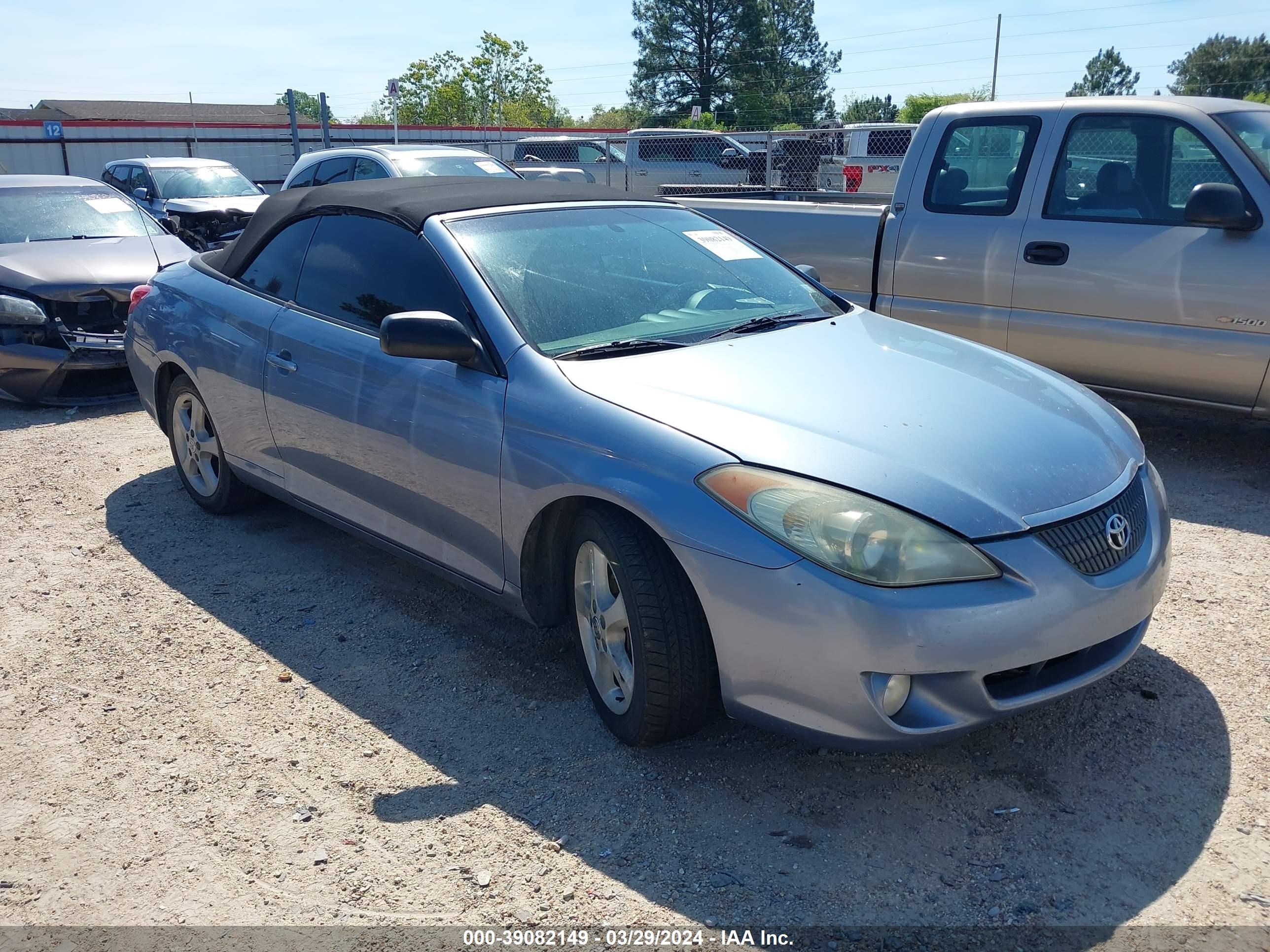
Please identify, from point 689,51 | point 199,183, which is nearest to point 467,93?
point 689,51

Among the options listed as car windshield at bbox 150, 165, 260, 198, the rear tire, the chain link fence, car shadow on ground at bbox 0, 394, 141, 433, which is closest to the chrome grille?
the rear tire

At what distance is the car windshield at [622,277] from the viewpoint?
3562mm

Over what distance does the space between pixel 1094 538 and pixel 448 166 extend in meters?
9.73

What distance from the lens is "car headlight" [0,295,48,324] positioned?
7316 millimetres

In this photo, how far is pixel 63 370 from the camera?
7.41 m

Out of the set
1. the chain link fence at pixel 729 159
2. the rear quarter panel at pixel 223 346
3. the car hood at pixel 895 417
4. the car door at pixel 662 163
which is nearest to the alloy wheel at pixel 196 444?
the rear quarter panel at pixel 223 346

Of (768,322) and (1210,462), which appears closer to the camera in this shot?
(768,322)

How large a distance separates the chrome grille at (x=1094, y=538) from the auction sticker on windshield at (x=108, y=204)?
28.7 ft

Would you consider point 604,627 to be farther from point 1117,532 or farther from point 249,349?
point 249,349

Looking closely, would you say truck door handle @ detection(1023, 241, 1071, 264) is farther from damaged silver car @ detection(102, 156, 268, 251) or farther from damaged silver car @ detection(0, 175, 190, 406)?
damaged silver car @ detection(102, 156, 268, 251)

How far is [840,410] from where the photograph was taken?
9.93 ft

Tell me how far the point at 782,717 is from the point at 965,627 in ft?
1.74

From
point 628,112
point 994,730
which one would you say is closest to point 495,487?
point 994,730

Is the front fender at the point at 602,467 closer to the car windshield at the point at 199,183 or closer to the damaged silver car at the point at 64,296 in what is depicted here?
the damaged silver car at the point at 64,296
